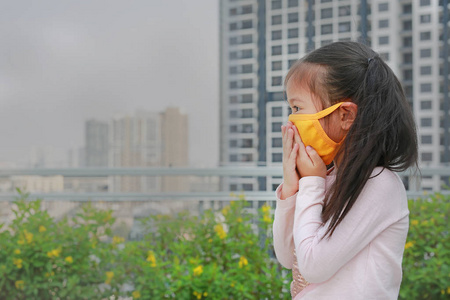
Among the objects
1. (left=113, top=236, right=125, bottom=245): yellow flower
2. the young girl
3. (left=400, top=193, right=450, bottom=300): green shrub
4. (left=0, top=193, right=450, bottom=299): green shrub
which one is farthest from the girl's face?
(left=113, top=236, right=125, bottom=245): yellow flower

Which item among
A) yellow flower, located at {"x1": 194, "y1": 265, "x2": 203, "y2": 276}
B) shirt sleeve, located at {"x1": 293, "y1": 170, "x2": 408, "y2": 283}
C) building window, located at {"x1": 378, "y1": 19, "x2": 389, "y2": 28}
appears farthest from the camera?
building window, located at {"x1": 378, "y1": 19, "x2": 389, "y2": 28}

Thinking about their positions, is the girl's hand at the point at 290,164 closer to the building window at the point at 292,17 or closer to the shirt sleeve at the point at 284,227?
the shirt sleeve at the point at 284,227

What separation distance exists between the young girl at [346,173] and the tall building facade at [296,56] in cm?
147

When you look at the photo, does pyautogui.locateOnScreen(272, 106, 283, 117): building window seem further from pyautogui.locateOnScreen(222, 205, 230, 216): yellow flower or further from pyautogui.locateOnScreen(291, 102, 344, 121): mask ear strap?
pyautogui.locateOnScreen(291, 102, 344, 121): mask ear strap

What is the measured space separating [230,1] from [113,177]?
998 mm

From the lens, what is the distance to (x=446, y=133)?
2.21m

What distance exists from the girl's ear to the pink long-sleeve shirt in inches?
3.2

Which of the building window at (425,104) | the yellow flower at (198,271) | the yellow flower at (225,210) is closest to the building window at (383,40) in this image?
the building window at (425,104)

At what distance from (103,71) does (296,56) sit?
2.99 feet

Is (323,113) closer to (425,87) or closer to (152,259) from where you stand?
(152,259)

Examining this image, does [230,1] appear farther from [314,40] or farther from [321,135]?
[321,135]

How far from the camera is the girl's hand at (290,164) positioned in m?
0.72

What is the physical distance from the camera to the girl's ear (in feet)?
2.34

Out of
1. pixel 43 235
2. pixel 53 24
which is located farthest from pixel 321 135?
pixel 53 24
